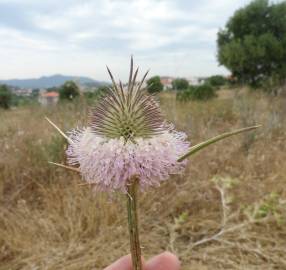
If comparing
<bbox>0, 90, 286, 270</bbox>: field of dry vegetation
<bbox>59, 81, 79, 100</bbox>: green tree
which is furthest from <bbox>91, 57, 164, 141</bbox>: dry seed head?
<bbox>59, 81, 79, 100</bbox>: green tree

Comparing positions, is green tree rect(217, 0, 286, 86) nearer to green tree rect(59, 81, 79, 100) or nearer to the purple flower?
green tree rect(59, 81, 79, 100)

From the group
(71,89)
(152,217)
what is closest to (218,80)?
(71,89)

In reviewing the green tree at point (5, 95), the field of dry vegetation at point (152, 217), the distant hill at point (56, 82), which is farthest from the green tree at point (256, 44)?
the field of dry vegetation at point (152, 217)

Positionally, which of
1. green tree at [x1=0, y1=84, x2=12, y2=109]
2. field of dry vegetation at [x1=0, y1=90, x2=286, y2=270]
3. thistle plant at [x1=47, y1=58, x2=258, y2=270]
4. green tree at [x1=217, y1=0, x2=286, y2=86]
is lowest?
field of dry vegetation at [x1=0, y1=90, x2=286, y2=270]

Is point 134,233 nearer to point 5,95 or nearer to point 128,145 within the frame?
point 128,145

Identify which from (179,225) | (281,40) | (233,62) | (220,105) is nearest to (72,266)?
(179,225)

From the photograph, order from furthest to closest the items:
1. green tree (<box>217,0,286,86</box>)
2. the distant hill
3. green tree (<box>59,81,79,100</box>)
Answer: green tree (<box>217,0,286,86</box>), green tree (<box>59,81,79,100</box>), the distant hill

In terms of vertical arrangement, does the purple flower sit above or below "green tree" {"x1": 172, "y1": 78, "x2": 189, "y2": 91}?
below
